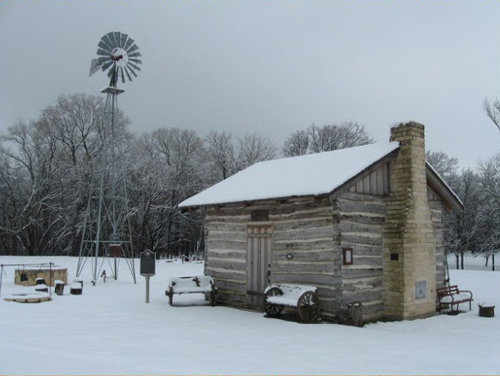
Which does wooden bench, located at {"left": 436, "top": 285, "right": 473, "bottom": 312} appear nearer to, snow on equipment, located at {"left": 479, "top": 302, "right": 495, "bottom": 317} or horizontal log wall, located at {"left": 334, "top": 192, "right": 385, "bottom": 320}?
snow on equipment, located at {"left": 479, "top": 302, "right": 495, "bottom": 317}

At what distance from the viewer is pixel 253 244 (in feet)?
49.4

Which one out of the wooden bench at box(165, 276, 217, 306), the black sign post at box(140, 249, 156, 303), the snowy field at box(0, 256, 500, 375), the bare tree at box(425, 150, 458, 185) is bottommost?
the snowy field at box(0, 256, 500, 375)

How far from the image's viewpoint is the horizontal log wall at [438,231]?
53.1ft

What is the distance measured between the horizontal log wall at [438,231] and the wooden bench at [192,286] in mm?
7572

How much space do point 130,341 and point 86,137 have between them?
3513cm

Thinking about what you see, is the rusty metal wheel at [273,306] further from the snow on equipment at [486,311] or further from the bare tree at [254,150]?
the bare tree at [254,150]

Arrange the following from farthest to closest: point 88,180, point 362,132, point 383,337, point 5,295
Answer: point 362,132, point 88,180, point 5,295, point 383,337

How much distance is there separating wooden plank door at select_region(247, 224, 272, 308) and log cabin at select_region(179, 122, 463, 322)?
0.10 feet

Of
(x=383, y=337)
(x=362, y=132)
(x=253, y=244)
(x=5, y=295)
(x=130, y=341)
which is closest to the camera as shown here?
(x=130, y=341)

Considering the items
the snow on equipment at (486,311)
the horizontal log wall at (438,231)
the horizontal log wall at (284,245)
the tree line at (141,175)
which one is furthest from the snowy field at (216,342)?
the tree line at (141,175)

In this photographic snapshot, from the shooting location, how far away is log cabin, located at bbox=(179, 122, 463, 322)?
12.9 metres

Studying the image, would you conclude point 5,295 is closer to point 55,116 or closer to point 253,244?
point 253,244

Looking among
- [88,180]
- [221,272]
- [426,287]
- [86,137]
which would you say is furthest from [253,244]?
[86,137]

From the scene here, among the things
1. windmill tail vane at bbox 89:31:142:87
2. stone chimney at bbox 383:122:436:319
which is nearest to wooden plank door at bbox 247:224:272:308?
stone chimney at bbox 383:122:436:319
